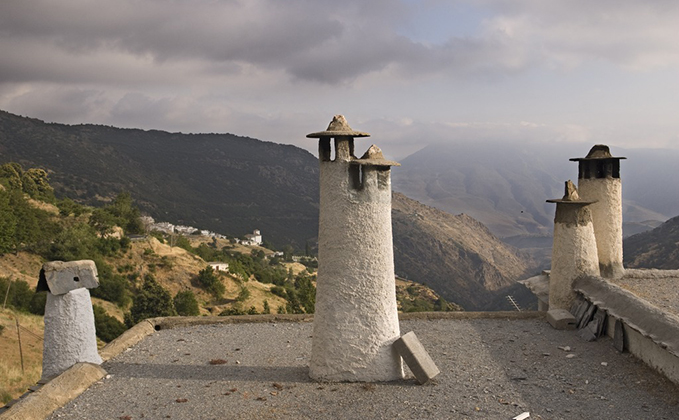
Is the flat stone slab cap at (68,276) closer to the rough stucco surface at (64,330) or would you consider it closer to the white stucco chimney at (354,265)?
the rough stucco surface at (64,330)

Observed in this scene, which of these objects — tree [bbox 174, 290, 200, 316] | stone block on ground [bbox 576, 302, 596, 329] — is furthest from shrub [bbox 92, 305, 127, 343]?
stone block on ground [bbox 576, 302, 596, 329]

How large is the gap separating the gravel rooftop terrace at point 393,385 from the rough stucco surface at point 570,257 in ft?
4.57

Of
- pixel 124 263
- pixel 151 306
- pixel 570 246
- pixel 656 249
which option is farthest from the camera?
pixel 656 249

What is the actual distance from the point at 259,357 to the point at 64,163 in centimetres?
8919

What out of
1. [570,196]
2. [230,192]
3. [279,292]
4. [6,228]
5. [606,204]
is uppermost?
[570,196]

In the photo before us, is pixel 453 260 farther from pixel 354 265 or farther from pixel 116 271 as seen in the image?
pixel 354 265

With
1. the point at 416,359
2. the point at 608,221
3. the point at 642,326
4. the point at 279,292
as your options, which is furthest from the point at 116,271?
the point at 642,326

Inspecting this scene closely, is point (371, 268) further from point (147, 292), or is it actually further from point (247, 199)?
point (247, 199)

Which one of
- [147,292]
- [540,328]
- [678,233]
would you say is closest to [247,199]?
[678,233]

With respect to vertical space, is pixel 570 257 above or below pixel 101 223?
above

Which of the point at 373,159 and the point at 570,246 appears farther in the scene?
the point at 570,246

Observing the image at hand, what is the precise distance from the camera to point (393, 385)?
28.8 feet

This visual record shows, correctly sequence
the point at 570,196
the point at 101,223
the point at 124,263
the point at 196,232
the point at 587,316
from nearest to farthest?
the point at 587,316 < the point at 570,196 < the point at 124,263 < the point at 101,223 < the point at 196,232

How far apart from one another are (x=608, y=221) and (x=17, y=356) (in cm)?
2018
